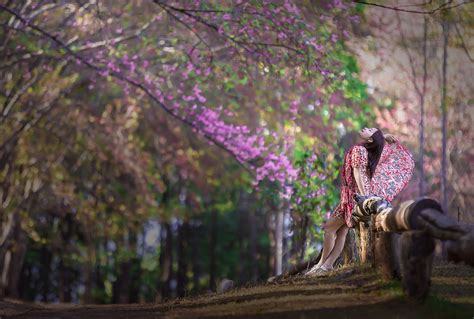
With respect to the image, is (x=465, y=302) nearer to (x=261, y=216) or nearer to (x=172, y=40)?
(x=172, y=40)

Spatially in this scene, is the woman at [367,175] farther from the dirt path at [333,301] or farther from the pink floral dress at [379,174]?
the dirt path at [333,301]

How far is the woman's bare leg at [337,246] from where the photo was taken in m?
12.7

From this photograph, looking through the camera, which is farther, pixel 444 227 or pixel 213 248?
pixel 213 248

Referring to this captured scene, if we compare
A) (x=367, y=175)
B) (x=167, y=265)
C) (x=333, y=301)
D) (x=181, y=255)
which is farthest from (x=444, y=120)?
(x=181, y=255)

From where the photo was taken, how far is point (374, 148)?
1209 centimetres

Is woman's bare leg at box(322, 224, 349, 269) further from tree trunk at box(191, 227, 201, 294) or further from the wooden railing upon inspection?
tree trunk at box(191, 227, 201, 294)

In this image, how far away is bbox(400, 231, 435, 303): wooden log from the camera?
851 cm

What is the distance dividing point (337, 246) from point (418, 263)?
4219mm

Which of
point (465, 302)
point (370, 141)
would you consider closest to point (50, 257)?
point (370, 141)

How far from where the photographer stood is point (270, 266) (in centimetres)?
3791

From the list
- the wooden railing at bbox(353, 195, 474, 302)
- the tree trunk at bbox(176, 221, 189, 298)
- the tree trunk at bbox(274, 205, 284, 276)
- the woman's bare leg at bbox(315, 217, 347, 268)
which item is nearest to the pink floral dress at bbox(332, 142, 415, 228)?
the woman's bare leg at bbox(315, 217, 347, 268)

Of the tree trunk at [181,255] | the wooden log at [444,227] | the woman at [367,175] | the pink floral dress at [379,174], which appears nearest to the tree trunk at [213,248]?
the tree trunk at [181,255]

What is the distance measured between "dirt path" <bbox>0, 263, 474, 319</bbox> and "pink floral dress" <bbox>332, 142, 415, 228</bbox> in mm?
965

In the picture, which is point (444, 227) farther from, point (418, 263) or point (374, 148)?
point (374, 148)
